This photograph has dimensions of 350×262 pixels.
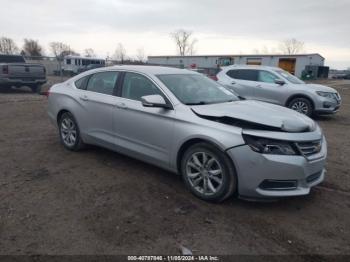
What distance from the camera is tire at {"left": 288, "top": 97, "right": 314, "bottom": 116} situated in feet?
34.2

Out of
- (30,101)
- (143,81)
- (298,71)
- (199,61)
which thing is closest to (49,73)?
(199,61)

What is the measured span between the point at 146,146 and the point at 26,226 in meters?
1.80

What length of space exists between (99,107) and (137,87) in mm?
786

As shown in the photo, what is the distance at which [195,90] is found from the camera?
4.75 meters

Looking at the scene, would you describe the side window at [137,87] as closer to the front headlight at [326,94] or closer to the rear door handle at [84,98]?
the rear door handle at [84,98]

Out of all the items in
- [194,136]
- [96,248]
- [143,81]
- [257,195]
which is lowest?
[96,248]

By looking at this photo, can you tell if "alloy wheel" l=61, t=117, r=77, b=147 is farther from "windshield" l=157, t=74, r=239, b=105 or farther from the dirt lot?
"windshield" l=157, t=74, r=239, b=105

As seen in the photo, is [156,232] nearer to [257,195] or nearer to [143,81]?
[257,195]

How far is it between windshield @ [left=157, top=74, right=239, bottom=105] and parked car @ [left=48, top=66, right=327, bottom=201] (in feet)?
0.05

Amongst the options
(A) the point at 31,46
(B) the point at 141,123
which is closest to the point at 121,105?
(B) the point at 141,123

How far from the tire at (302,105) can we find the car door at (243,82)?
1.33 m

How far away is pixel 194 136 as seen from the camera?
3992mm

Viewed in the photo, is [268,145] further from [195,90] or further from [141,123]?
[141,123]

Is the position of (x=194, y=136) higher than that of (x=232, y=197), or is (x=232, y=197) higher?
(x=194, y=136)
